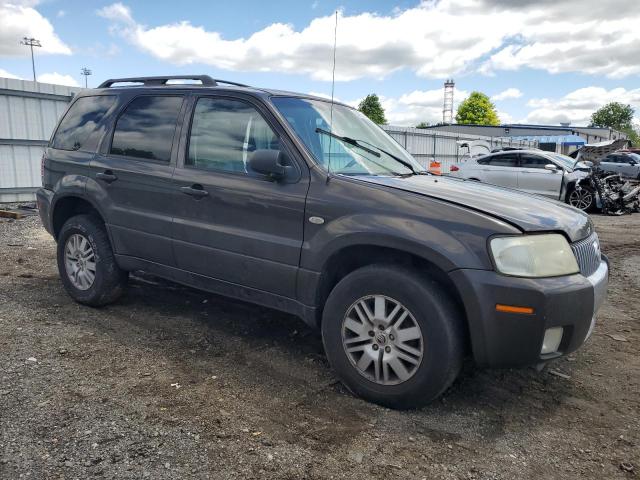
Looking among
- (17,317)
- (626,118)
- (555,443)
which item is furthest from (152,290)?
(626,118)

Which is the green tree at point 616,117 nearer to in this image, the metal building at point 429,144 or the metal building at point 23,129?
the metal building at point 429,144

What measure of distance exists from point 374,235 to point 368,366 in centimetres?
78

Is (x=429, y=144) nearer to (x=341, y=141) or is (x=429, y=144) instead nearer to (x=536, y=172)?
(x=536, y=172)

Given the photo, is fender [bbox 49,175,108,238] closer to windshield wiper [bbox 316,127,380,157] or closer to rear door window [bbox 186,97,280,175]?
rear door window [bbox 186,97,280,175]

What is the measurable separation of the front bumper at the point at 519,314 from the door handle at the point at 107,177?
9.56ft

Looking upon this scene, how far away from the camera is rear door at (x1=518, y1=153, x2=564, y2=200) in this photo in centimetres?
1382

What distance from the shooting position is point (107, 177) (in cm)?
429

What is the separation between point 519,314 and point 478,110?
88.9m

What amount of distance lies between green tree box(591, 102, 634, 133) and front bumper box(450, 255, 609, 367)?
132056 millimetres

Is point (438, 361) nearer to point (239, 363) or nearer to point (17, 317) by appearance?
point (239, 363)

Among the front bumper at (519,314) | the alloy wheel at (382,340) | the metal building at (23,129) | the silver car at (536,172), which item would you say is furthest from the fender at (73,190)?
the silver car at (536,172)

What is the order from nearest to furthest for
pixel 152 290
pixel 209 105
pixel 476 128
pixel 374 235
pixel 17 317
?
pixel 374 235, pixel 209 105, pixel 17 317, pixel 152 290, pixel 476 128

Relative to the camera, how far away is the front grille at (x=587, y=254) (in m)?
2.96

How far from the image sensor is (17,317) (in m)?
4.39
